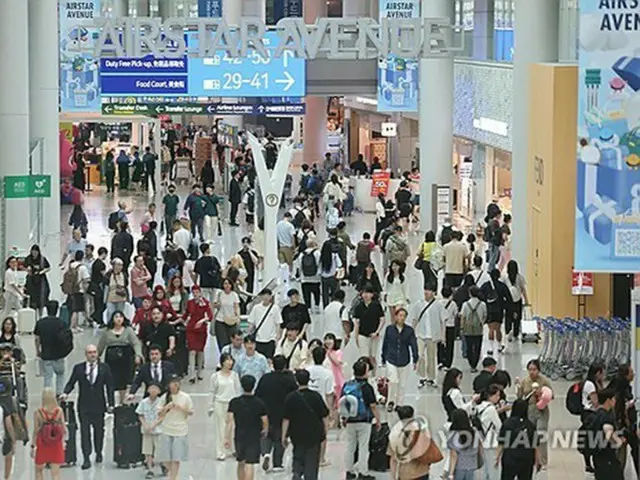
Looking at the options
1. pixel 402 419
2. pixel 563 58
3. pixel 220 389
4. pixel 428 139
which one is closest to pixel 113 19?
pixel 563 58

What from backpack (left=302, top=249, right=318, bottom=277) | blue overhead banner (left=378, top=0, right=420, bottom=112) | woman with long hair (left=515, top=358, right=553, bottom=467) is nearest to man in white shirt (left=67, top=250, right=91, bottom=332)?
backpack (left=302, top=249, right=318, bottom=277)

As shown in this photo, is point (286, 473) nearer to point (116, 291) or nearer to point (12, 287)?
point (116, 291)

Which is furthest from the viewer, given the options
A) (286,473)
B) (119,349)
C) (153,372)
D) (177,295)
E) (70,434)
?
(177,295)

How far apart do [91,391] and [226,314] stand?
15.5 feet

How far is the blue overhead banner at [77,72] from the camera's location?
36.7 m

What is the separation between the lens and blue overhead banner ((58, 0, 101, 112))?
3669 centimetres

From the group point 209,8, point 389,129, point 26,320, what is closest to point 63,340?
point 26,320

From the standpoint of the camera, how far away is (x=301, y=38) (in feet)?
91.7

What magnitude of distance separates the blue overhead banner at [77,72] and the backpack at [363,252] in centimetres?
1223

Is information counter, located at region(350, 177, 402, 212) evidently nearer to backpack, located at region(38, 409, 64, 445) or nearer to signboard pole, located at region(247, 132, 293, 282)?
signboard pole, located at region(247, 132, 293, 282)

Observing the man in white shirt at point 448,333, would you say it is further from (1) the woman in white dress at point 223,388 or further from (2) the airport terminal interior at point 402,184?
(1) the woman in white dress at point 223,388

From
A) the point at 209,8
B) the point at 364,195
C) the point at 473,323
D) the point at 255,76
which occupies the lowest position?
the point at 364,195

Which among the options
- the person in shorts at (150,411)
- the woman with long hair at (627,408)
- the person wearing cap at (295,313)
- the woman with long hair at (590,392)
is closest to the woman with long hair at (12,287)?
the person wearing cap at (295,313)

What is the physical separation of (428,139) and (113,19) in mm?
11040
